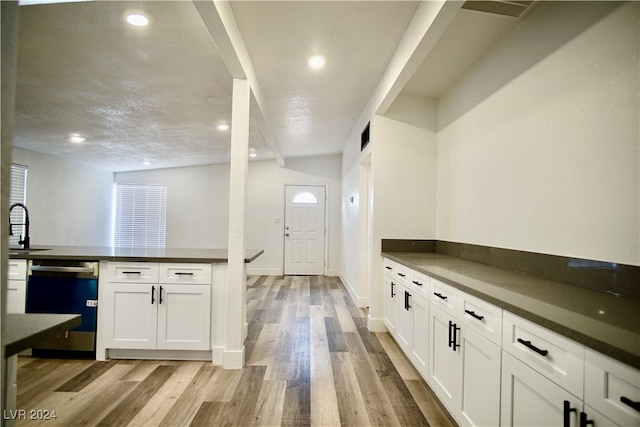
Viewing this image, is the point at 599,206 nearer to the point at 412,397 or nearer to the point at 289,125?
the point at 412,397

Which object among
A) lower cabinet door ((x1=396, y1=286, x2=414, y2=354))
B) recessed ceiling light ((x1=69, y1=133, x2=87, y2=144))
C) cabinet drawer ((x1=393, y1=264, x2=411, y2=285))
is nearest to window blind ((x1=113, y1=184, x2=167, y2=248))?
recessed ceiling light ((x1=69, y1=133, x2=87, y2=144))

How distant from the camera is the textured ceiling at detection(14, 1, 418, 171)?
1965 mm

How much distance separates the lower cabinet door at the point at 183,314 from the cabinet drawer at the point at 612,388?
2375mm

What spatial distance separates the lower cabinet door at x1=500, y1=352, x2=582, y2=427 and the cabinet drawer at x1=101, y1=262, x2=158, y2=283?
2495 mm

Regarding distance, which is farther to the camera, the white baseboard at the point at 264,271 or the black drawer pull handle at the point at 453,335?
the white baseboard at the point at 264,271

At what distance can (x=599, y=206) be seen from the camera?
1.47 meters

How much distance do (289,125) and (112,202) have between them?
16.6 feet

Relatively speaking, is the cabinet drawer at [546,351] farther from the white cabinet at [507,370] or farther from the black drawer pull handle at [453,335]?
the black drawer pull handle at [453,335]

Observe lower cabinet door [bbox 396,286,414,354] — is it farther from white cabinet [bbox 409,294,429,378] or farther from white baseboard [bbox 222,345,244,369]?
white baseboard [bbox 222,345,244,369]

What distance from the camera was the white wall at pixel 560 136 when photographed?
138cm

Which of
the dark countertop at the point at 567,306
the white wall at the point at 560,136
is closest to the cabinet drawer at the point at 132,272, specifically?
the dark countertop at the point at 567,306

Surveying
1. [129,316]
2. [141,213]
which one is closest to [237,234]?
[129,316]

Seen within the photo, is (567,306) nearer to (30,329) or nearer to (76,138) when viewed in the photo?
(30,329)

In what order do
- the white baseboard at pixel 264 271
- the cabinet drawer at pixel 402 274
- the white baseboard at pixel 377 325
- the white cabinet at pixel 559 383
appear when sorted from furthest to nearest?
the white baseboard at pixel 264 271, the white baseboard at pixel 377 325, the cabinet drawer at pixel 402 274, the white cabinet at pixel 559 383
